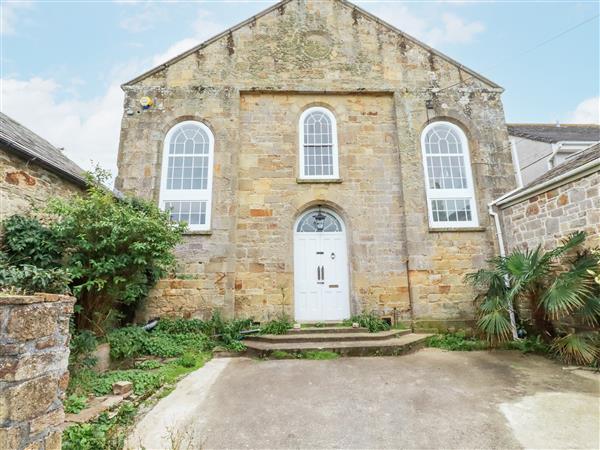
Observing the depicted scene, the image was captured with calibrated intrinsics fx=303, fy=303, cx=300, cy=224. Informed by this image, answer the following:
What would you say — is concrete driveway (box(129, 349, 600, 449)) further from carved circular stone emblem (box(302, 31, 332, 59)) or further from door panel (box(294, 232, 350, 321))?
carved circular stone emblem (box(302, 31, 332, 59))

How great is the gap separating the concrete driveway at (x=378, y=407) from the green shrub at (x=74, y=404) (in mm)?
851

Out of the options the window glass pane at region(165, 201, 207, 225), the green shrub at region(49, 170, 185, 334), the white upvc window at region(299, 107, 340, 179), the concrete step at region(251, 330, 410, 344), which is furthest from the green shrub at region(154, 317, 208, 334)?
the white upvc window at region(299, 107, 340, 179)

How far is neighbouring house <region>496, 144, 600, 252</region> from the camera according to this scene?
19.9 ft

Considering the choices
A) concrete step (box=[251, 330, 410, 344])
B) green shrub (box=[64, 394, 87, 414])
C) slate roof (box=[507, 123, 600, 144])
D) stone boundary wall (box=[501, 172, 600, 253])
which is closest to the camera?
green shrub (box=[64, 394, 87, 414])

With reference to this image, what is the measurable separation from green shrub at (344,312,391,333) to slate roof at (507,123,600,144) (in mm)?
9560

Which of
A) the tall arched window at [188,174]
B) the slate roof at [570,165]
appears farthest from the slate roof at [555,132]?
the tall arched window at [188,174]

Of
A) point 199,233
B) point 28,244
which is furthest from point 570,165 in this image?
point 28,244

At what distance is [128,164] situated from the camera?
28.7ft

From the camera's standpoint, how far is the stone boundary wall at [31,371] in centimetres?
211

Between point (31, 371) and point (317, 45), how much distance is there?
415 inches

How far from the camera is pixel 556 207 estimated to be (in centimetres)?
687

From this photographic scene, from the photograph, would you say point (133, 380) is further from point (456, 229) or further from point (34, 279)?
point (456, 229)

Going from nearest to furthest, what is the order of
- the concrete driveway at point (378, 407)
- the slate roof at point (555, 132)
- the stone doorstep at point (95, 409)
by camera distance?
the concrete driveway at point (378, 407), the stone doorstep at point (95, 409), the slate roof at point (555, 132)

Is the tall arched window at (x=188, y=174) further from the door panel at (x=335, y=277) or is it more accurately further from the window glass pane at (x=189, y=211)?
the door panel at (x=335, y=277)
